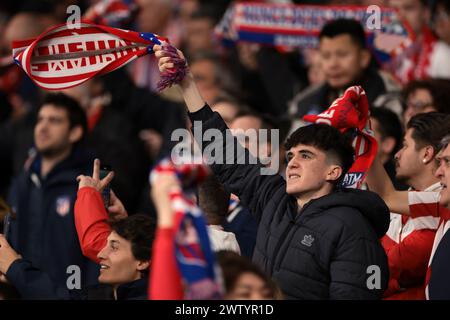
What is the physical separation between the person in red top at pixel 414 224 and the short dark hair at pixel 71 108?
2.98 meters

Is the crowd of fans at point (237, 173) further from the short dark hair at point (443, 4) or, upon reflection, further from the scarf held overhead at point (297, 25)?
the scarf held overhead at point (297, 25)

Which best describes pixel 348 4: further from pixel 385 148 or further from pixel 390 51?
pixel 385 148

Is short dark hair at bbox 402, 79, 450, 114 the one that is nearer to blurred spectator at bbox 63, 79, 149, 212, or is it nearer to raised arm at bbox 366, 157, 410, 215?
raised arm at bbox 366, 157, 410, 215

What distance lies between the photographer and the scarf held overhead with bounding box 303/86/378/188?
6.16 m

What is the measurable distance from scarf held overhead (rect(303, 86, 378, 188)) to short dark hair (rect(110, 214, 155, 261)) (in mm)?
1056

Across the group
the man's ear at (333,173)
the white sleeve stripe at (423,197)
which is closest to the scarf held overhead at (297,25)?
the white sleeve stripe at (423,197)

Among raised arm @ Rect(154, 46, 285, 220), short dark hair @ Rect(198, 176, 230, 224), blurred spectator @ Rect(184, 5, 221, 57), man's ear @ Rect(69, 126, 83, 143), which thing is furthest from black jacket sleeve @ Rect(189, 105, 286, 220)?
blurred spectator @ Rect(184, 5, 221, 57)

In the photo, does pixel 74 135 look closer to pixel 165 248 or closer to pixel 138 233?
pixel 138 233

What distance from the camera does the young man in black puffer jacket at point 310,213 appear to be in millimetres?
5438

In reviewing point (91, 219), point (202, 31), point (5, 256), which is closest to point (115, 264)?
point (91, 219)

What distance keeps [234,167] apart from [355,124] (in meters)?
0.71

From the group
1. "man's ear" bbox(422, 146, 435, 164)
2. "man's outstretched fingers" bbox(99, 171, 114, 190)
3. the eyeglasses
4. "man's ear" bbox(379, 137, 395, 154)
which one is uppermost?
the eyeglasses

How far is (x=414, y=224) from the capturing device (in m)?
6.21
